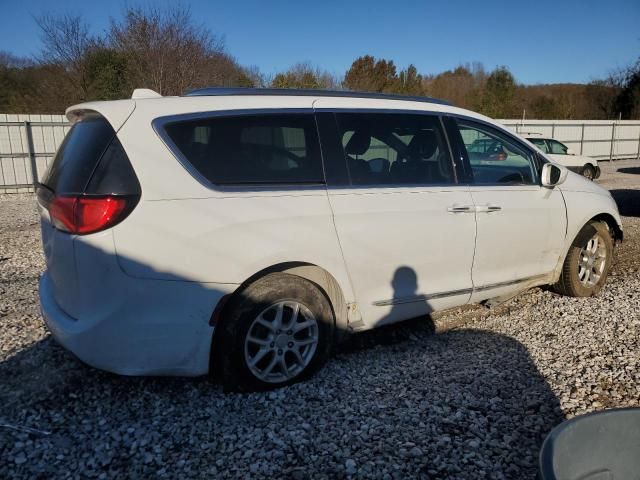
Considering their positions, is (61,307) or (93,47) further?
(93,47)

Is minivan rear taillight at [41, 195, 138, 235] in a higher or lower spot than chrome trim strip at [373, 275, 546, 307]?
higher

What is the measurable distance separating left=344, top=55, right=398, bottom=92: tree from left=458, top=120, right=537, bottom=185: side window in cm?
2764

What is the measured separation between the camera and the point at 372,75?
33.1m

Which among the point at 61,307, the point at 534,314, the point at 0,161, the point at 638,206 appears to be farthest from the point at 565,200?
the point at 0,161

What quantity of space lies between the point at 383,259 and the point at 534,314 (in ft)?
6.52

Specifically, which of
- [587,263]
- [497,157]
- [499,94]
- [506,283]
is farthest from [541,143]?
[499,94]

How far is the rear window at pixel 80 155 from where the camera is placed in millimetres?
2654

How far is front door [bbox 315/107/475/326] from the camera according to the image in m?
3.19

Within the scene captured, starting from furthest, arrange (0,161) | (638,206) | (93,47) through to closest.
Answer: (93,47) < (0,161) < (638,206)

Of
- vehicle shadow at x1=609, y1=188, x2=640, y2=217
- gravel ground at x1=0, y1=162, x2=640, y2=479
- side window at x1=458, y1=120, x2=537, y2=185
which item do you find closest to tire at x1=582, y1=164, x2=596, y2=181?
vehicle shadow at x1=609, y1=188, x2=640, y2=217

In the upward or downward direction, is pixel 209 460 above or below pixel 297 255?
below

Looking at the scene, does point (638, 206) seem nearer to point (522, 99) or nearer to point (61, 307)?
point (61, 307)

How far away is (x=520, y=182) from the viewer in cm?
413

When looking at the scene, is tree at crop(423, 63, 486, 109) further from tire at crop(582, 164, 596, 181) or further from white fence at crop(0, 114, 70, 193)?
white fence at crop(0, 114, 70, 193)
